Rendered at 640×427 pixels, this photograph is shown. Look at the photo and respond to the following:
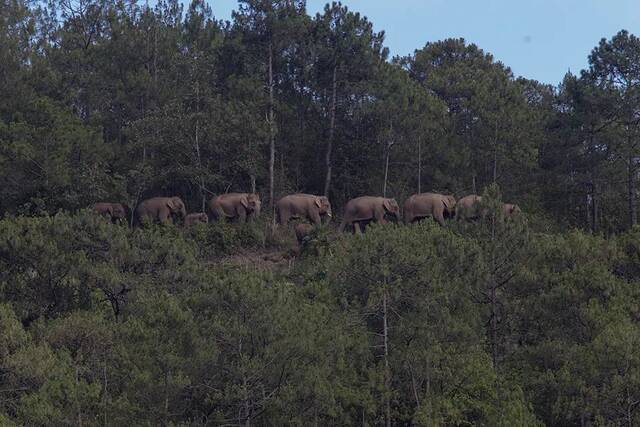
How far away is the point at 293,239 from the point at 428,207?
6.33m

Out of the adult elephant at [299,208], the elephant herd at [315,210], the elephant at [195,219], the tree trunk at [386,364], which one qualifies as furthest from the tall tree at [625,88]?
the tree trunk at [386,364]

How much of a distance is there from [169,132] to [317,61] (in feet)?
28.7

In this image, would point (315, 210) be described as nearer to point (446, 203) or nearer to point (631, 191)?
point (446, 203)

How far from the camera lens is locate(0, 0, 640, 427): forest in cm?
2592

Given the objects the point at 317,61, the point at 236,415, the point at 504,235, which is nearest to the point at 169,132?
the point at 317,61

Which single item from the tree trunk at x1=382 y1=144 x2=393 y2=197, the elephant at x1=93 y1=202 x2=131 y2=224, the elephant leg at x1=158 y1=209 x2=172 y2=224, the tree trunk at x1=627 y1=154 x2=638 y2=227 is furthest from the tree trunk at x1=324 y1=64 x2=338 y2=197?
the tree trunk at x1=627 y1=154 x2=638 y2=227

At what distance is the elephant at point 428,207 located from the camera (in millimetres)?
45969

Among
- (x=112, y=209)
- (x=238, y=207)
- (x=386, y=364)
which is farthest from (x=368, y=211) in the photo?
(x=386, y=364)

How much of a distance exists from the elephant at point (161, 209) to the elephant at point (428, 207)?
10.7m

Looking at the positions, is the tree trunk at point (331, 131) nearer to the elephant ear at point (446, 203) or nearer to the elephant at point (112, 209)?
the elephant ear at point (446, 203)

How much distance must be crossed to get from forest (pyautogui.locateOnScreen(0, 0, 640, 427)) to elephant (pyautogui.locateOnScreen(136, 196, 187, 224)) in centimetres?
100

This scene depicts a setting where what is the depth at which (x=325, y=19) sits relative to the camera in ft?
172

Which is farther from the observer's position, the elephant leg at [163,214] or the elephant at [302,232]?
the elephant leg at [163,214]

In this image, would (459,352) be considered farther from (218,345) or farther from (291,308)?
(218,345)
